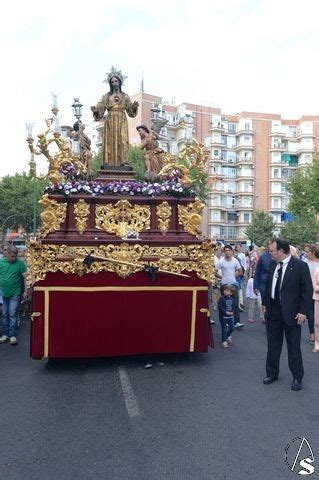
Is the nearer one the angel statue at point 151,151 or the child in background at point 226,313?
the child in background at point 226,313

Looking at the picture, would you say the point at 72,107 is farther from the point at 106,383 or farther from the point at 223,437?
the point at 223,437

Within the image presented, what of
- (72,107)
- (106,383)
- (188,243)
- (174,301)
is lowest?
(106,383)

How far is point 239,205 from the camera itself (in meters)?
69.6

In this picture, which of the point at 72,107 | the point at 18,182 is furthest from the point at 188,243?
the point at 18,182

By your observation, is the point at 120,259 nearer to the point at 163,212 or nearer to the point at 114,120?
the point at 163,212

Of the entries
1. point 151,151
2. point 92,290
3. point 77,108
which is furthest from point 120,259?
point 77,108

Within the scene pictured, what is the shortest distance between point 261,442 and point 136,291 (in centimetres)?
298

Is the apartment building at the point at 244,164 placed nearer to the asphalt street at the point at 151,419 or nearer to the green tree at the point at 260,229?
the green tree at the point at 260,229

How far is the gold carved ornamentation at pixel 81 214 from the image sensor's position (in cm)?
666

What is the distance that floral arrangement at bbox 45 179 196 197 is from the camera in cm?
673

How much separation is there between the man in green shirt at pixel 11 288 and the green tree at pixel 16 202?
121 feet

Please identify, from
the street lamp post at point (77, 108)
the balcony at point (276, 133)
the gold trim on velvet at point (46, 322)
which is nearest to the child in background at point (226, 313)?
the gold trim on velvet at point (46, 322)

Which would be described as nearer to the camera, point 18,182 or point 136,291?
point 136,291

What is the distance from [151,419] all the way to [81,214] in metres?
3.17
